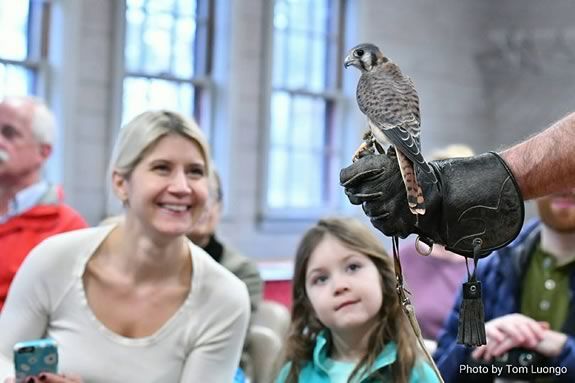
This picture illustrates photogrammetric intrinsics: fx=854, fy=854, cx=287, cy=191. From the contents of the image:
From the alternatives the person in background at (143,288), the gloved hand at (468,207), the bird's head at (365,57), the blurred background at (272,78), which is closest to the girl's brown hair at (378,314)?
the person in background at (143,288)

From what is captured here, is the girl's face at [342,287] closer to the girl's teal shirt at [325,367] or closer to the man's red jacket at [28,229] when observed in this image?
the girl's teal shirt at [325,367]

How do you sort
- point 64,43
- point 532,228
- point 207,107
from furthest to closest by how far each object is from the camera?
point 207,107 → point 64,43 → point 532,228

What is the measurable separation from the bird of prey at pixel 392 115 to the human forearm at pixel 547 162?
0.50ft

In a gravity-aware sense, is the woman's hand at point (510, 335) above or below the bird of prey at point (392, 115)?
below

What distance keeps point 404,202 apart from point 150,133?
1069 millimetres

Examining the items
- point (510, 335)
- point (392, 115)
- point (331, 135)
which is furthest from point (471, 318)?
point (331, 135)

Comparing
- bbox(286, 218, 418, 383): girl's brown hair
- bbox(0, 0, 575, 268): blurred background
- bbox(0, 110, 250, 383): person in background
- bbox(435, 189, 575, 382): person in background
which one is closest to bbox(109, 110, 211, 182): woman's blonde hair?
bbox(0, 110, 250, 383): person in background

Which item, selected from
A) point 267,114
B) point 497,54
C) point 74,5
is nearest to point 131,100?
point 74,5

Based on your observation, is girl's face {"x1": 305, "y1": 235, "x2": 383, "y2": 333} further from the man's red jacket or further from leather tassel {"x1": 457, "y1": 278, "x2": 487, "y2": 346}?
the man's red jacket

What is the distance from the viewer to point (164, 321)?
211 cm

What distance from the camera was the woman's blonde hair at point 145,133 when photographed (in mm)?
2105

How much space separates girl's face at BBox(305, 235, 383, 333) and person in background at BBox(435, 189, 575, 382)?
319mm

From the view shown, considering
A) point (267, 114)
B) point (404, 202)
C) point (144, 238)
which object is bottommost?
point (144, 238)

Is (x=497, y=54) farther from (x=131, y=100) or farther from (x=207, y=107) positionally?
(x=131, y=100)
